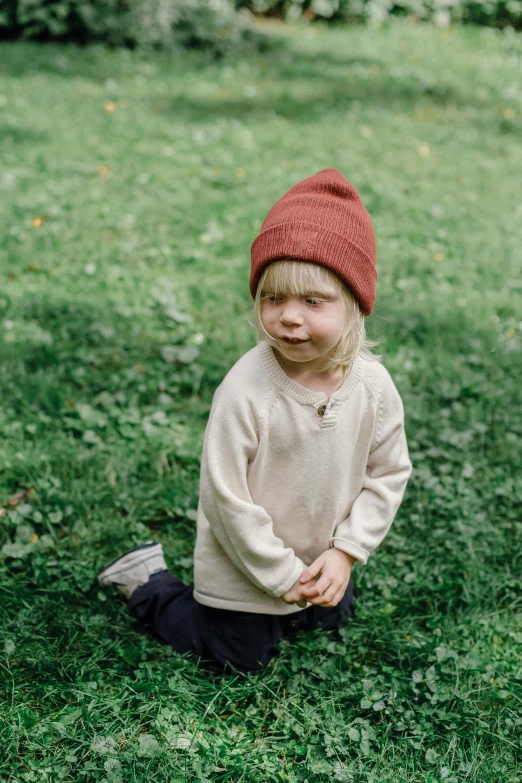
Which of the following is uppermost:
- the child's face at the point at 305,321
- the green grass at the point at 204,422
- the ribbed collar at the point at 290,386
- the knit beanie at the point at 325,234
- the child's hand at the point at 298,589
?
the knit beanie at the point at 325,234

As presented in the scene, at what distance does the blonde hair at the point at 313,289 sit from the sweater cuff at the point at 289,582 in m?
0.57

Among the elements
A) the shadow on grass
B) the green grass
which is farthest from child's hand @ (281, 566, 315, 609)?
the shadow on grass

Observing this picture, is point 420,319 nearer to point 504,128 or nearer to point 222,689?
point 222,689

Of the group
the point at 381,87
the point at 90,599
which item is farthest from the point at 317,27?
the point at 90,599

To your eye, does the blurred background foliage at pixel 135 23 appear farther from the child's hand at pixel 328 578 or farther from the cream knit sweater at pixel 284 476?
the child's hand at pixel 328 578

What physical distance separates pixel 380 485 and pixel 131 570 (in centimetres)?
91

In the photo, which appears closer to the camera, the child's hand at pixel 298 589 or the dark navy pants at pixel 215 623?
the child's hand at pixel 298 589

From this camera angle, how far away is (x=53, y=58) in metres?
8.34

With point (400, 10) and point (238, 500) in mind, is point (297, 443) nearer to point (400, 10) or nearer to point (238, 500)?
point (238, 500)

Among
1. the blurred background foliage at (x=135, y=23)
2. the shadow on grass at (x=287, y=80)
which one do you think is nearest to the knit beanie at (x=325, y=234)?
the shadow on grass at (x=287, y=80)

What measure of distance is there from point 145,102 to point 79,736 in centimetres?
634

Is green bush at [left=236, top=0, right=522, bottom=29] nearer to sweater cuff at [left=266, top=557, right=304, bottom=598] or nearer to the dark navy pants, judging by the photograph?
the dark navy pants

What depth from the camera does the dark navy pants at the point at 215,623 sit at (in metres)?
2.36

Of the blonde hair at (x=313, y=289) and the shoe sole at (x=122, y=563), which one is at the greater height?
the blonde hair at (x=313, y=289)
